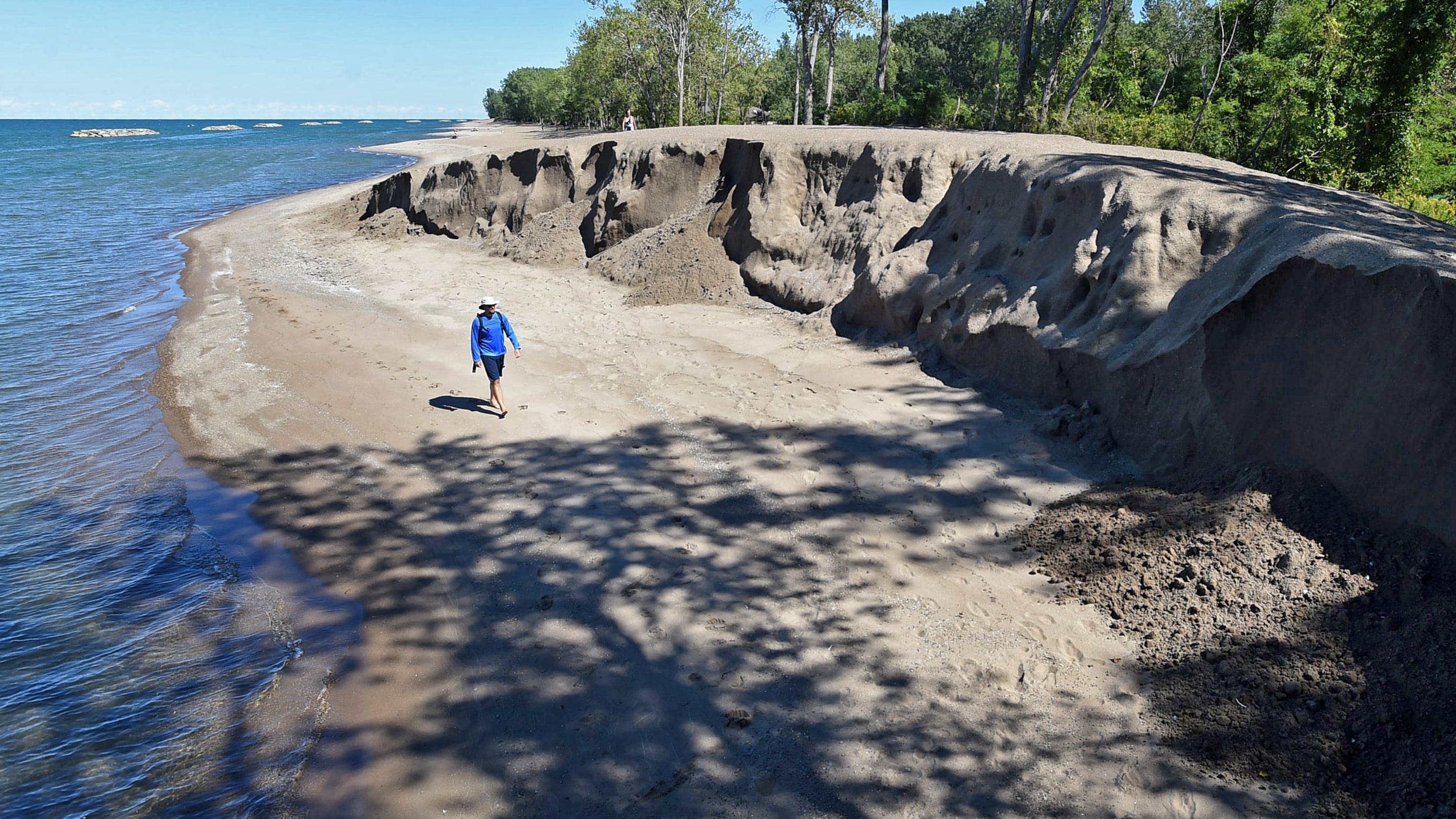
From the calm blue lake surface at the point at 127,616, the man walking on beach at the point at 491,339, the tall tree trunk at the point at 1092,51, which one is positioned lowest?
the calm blue lake surface at the point at 127,616

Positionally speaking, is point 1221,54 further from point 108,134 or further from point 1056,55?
point 108,134

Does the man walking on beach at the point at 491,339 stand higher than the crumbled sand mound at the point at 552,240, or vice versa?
the crumbled sand mound at the point at 552,240

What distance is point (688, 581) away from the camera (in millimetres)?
6664

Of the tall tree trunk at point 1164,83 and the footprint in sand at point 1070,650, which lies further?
the tall tree trunk at point 1164,83

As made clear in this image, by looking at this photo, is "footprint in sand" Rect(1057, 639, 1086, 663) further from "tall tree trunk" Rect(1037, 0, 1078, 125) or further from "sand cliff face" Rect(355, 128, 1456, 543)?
"tall tree trunk" Rect(1037, 0, 1078, 125)

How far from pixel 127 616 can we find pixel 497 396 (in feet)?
14.1

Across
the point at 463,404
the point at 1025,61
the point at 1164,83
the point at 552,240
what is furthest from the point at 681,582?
the point at 1164,83

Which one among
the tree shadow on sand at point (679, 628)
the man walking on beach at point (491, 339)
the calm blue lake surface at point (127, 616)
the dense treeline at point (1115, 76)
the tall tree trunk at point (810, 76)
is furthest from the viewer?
the tall tree trunk at point (810, 76)

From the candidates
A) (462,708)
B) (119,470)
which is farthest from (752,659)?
(119,470)

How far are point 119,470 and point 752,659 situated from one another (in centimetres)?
816

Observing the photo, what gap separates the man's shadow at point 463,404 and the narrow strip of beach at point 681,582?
0.17 feet

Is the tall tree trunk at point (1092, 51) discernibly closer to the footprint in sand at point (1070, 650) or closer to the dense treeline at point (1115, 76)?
the dense treeline at point (1115, 76)

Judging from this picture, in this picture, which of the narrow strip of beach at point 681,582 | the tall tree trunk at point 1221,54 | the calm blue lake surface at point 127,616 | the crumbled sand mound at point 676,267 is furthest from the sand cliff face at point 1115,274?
the tall tree trunk at point 1221,54

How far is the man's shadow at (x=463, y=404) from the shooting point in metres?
10.2
